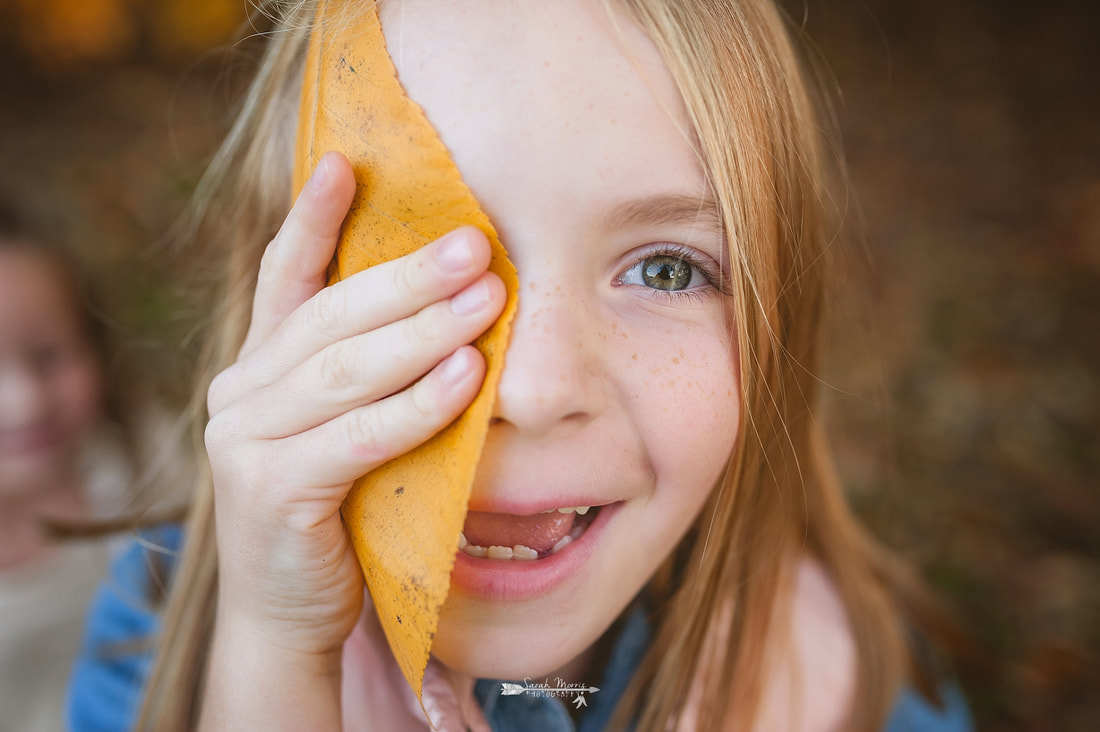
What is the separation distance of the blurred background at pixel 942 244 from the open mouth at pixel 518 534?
1.08 metres

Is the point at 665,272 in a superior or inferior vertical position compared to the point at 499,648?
superior

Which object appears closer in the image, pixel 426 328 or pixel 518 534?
pixel 426 328

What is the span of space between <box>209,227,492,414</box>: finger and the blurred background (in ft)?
4.00

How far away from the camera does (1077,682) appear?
1805mm

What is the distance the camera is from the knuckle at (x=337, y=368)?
2.31 ft

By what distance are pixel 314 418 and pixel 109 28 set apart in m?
2.84

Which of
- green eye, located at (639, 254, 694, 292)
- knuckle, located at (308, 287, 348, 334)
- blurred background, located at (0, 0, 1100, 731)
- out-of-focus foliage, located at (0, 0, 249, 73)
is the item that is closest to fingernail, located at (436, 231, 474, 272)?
knuckle, located at (308, 287, 348, 334)

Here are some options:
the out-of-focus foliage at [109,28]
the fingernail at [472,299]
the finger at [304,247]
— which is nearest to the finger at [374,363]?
the fingernail at [472,299]

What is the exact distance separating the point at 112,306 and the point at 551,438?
2345mm

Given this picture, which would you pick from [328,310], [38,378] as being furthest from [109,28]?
[328,310]

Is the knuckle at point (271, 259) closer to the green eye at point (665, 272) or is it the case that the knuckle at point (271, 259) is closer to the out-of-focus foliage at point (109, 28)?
the green eye at point (665, 272)

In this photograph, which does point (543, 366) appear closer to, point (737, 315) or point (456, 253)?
point (456, 253)

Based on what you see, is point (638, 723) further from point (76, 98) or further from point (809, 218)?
point (76, 98)

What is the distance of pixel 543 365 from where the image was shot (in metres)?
0.66
